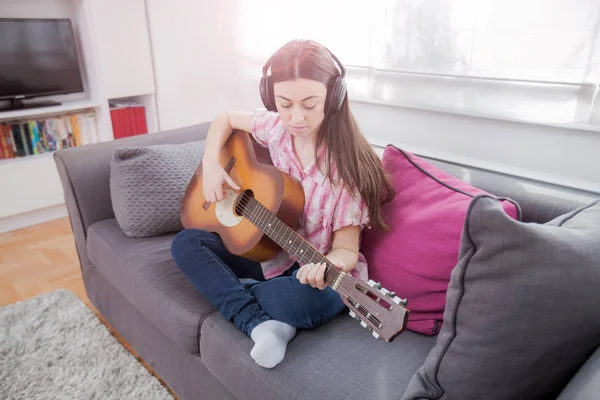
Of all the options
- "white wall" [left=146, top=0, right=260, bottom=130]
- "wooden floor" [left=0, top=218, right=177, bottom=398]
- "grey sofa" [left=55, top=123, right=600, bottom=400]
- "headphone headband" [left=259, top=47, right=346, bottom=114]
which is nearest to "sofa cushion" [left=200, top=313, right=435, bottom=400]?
"grey sofa" [left=55, top=123, right=600, bottom=400]

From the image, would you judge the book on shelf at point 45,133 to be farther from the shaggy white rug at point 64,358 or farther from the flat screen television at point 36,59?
the shaggy white rug at point 64,358

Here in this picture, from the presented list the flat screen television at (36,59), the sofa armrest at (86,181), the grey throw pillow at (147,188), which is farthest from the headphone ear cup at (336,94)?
the flat screen television at (36,59)

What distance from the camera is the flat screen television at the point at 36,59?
234cm

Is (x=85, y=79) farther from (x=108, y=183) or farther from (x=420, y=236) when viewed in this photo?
(x=420, y=236)

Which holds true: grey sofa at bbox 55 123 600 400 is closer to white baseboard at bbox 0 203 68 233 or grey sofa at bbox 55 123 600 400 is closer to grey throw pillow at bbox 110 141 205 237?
grey throw pillow at bbox 110 141 205 237

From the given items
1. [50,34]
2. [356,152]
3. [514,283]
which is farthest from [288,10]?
[514,283]

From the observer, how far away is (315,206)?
1122mm

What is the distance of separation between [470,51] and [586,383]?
57.4 inches

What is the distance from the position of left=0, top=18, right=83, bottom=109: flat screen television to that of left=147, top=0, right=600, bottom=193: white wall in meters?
0.50

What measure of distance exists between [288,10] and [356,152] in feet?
5.39

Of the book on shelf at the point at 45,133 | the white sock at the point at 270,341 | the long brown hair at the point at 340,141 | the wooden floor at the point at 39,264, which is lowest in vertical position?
the wooden floor at the point at 39,264

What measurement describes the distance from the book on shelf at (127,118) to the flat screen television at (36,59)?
0.27 m

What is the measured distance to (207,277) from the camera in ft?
3.68

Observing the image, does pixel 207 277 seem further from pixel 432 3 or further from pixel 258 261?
pixel 432 3
